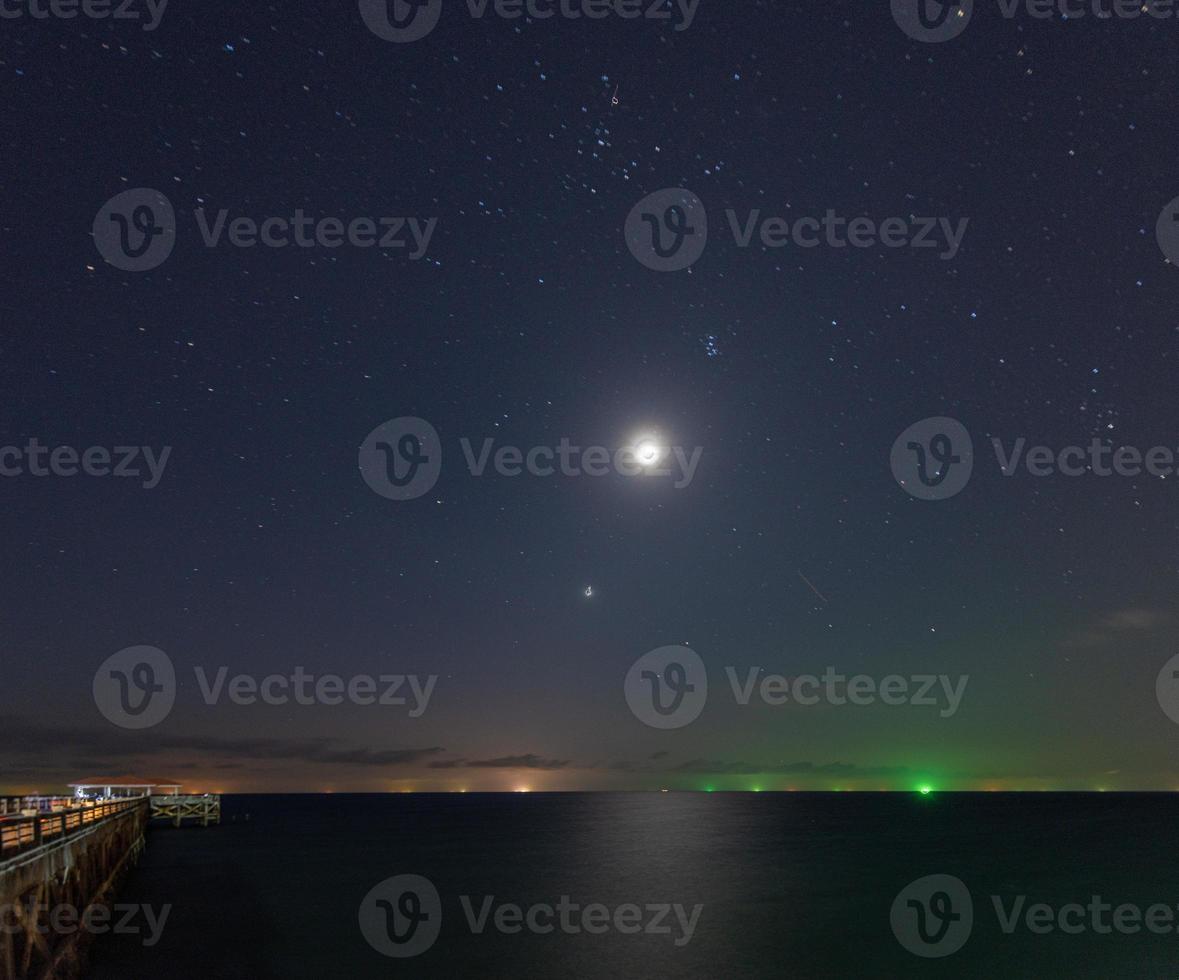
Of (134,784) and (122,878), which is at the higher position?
(134,784)

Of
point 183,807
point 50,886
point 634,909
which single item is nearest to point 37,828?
point 50,886

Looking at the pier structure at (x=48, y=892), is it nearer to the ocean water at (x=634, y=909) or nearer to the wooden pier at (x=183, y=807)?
the ocean water at (x=634, y=909)

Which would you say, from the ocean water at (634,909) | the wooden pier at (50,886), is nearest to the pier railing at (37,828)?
the wooden pier at (50,886)

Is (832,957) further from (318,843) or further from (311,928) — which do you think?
(318,843)

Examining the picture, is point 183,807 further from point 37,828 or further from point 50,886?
point 37,828

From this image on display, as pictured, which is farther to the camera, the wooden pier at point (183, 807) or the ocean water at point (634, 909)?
the wooden pier at point (183, 807)

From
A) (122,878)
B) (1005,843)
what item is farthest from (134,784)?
(1005,843)
